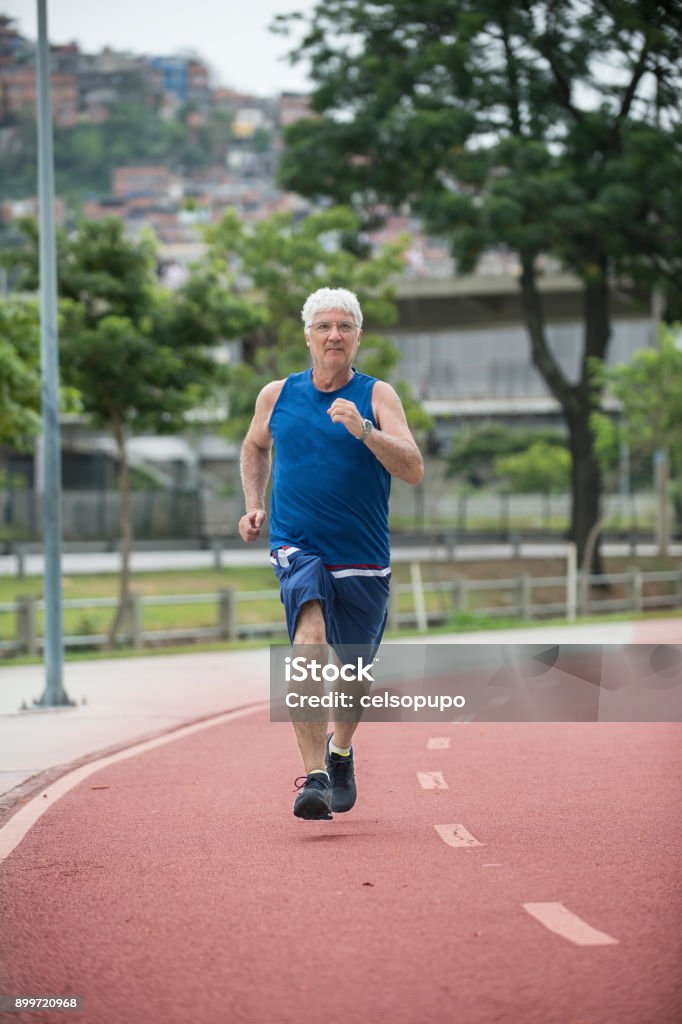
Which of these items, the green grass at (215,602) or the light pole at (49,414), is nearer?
the light pole at (49,414)

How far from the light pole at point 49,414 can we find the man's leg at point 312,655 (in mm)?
6249

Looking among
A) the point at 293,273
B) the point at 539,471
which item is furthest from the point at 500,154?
the point at 539,471

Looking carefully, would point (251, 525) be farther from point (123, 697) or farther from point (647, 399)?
point (647, 399)

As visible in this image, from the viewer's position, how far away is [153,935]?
16.5 ft

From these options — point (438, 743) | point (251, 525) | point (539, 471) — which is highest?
point (251, 525)

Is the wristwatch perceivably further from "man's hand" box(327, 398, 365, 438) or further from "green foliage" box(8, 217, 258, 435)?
"green foliage" box(8, 217, 258, 435)

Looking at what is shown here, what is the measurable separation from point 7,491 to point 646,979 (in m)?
41.0

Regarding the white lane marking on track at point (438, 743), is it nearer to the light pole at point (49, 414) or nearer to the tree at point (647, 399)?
the light pole at point (49, 414)

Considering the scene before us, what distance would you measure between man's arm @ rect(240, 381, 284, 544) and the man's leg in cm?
39

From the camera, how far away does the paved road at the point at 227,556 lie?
35438 mm

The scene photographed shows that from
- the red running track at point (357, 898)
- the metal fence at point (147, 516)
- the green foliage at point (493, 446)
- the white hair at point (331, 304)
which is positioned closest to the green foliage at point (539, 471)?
the green foliage at point (493, 446)

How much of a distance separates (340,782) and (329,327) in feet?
6.38

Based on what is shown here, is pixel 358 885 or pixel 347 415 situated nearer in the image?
pixel 358 885

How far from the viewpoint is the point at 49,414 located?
12.8 meters
